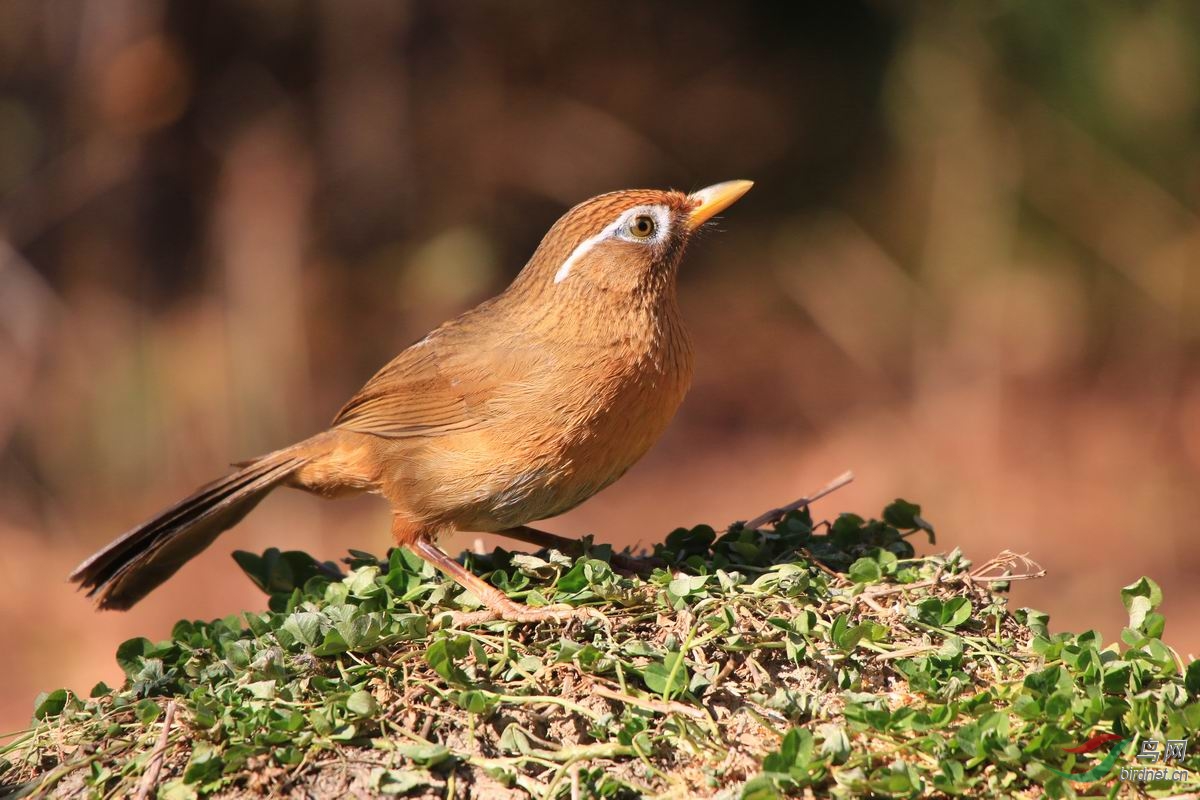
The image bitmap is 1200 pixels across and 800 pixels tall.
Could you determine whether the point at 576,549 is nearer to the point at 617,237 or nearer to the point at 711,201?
the point at 617,237

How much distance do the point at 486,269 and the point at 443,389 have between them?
428 cm

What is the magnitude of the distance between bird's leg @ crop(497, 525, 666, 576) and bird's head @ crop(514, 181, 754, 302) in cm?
89

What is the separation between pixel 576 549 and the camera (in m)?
4.26

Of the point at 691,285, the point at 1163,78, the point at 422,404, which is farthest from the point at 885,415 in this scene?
the point at 422,404

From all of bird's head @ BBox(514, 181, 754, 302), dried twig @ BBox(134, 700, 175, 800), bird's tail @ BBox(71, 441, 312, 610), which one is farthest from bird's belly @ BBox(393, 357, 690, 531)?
dried twig @ BBox(134, 700, 175, 800)

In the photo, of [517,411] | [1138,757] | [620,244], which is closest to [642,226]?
[620,244]

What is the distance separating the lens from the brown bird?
427 cm

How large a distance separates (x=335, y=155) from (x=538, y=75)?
1.92 meters

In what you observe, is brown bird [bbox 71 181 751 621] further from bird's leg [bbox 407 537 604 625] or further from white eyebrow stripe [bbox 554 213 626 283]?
bird's leg [bbox 407 537 604 625]

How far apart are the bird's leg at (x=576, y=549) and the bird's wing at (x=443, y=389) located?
0.47 metres

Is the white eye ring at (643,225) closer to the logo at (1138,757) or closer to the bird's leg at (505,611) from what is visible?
the bird's leg at (505,611)

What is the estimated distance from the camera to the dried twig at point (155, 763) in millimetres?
2900

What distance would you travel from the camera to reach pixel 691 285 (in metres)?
11.0

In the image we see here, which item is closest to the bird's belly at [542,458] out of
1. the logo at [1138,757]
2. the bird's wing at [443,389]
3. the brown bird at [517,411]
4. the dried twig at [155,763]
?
the brown bird at [517,411]
